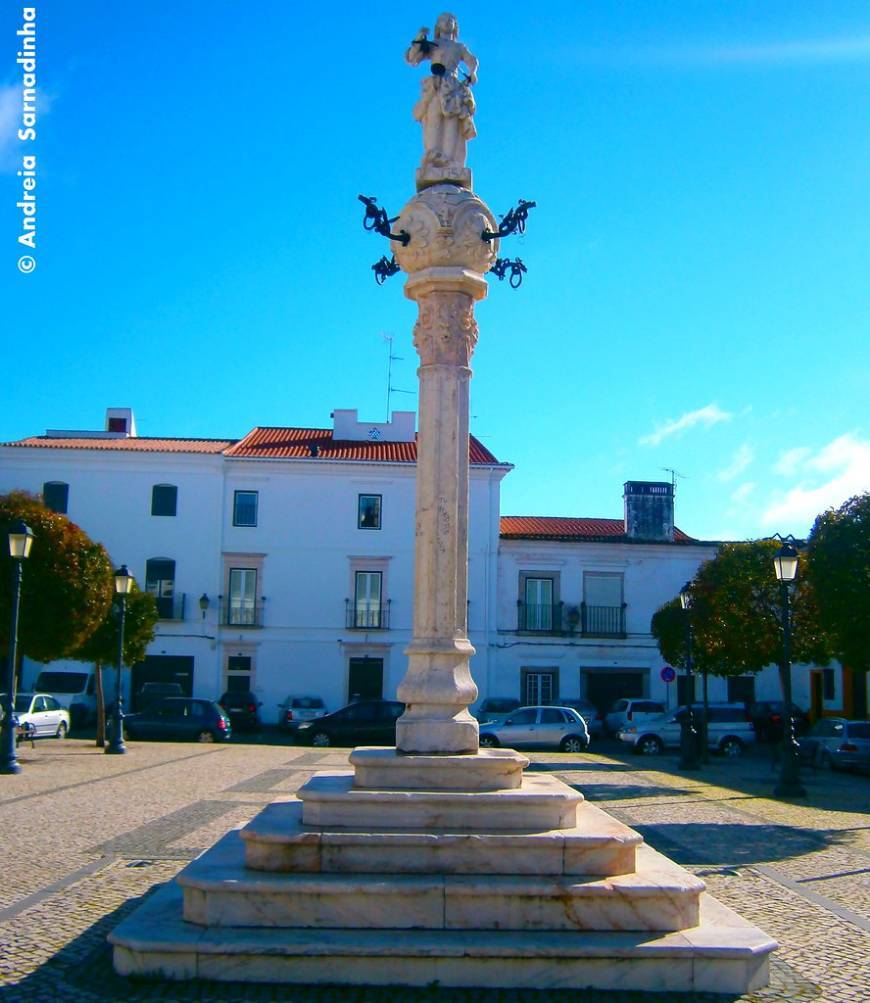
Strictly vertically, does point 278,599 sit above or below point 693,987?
above

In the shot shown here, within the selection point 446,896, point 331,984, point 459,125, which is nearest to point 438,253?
point 459,125

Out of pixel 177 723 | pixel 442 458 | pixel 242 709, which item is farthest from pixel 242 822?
pixel 242 709

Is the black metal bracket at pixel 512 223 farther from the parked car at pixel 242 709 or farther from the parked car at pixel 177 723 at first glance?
the parked car at pixel 242 709

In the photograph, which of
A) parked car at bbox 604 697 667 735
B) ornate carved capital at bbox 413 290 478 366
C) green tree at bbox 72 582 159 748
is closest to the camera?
ornate carved capital at bbox 413 290 478 366

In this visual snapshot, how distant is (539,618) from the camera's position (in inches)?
1399

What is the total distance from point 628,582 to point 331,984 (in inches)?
1242

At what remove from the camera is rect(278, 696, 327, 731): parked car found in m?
29.7

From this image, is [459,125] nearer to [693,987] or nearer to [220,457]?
[693,987]

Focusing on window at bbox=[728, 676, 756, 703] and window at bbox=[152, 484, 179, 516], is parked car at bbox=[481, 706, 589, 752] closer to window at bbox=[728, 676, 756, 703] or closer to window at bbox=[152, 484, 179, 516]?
window at bbox=[728, 676, 756, 703]

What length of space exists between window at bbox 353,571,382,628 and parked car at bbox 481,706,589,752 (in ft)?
33.5

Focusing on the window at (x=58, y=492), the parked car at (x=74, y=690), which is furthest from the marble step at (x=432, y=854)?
the window at (x=58, y=492)

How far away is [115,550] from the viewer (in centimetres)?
3478

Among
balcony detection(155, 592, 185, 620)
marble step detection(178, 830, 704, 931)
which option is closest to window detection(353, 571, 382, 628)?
balcony detection(155, 592, 185, 620)

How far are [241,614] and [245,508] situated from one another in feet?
11.3
